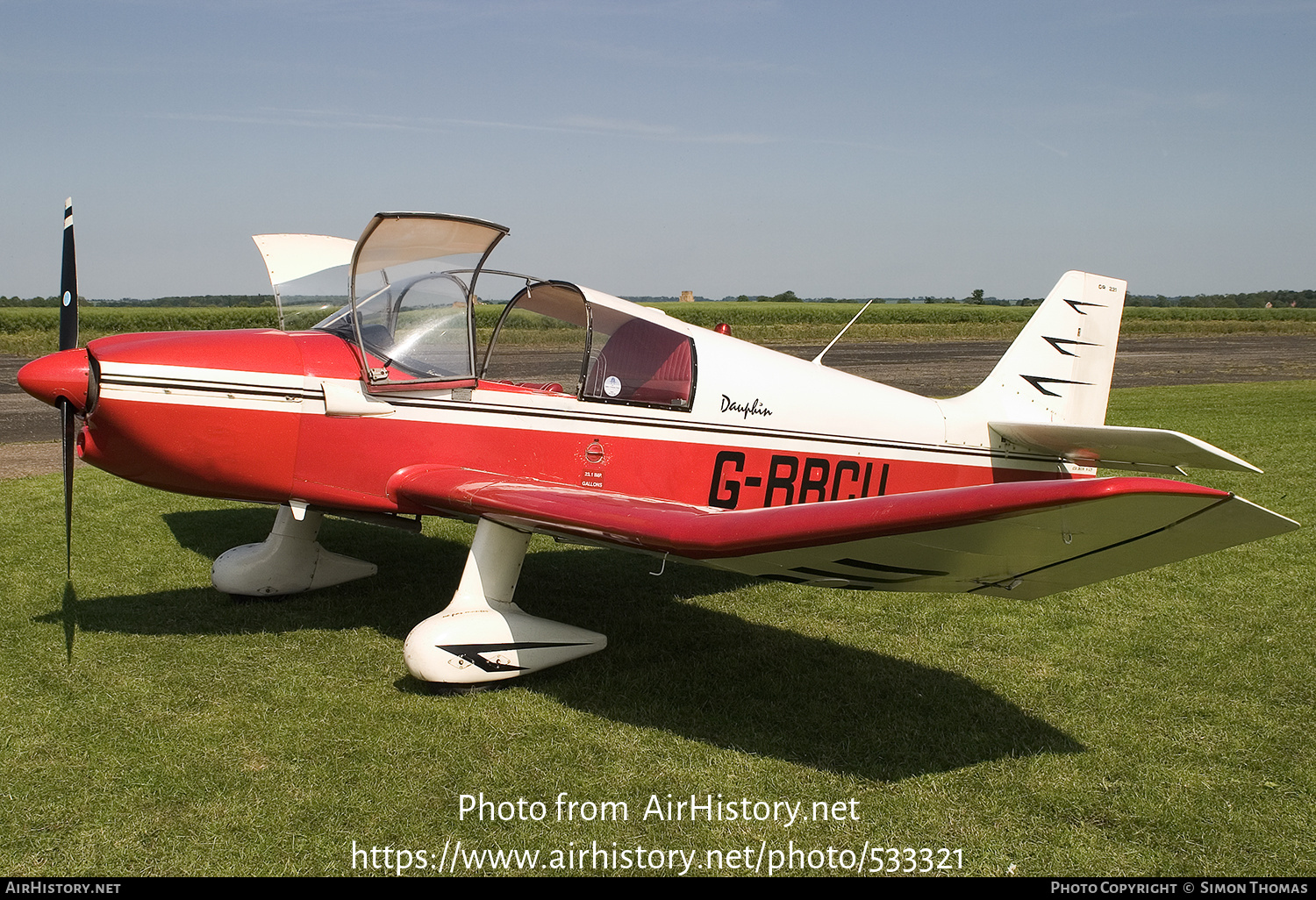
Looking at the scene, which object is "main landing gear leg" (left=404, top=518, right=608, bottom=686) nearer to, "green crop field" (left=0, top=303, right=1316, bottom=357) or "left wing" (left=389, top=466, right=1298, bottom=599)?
"left wing" (left=389, top=466, right=1298, bottom=599)

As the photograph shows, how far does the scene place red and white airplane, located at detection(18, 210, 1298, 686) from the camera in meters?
4.52

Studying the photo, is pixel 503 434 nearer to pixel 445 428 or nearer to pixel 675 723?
pixel 445 428

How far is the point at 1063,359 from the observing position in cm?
657

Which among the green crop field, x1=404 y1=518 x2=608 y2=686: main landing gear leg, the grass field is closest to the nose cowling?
the grass field

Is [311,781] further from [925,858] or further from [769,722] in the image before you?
[925,858]

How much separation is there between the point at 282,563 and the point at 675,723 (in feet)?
10.2

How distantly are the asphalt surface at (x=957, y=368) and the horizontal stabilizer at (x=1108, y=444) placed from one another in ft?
33.6

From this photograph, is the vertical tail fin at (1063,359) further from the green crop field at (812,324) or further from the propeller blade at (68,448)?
the green crop field at (812,324)

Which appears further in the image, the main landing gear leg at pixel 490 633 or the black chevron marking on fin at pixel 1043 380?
the black chevron marking on fin at pixel 1043 380

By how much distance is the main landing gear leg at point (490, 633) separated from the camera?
4.67m

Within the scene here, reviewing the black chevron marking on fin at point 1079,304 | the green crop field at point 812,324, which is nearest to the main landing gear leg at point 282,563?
the black chevron marking on fin at point 1079,304

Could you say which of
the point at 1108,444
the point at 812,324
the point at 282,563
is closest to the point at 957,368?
the point at 812,324

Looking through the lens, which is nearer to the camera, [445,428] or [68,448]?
[68,448]

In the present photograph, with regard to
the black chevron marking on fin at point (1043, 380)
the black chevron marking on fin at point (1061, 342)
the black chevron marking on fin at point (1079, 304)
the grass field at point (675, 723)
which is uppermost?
the black chevron marking on fin at point (1079, 304)
